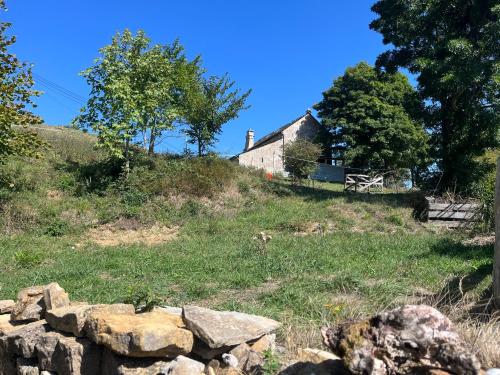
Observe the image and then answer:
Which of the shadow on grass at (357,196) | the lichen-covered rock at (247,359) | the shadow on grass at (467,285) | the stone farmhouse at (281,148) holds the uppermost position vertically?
the stone farmhouse at (281,148)

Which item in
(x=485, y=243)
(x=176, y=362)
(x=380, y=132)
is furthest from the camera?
(x=380, y=132)

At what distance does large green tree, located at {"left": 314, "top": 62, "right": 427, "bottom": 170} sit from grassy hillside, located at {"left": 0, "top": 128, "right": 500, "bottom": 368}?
15604 mm

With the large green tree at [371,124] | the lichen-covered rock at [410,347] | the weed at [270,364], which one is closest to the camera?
the lichen-covered rock at [410,347]

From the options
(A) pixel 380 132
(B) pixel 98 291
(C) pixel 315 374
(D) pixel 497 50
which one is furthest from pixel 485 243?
(A) pixel 380 132

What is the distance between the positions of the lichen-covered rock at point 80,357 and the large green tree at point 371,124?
29485 mm

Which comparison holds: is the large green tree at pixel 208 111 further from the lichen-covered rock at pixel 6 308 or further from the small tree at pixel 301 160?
the lichen-covered rock at pixel 6 308

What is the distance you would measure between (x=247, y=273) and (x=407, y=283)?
2.55 metres

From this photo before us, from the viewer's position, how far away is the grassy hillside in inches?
241

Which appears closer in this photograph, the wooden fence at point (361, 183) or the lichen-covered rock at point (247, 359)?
the lichen-covered rock at point (247, 359)

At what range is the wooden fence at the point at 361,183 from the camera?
21.4 meters

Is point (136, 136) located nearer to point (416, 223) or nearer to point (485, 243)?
point (416, 223)

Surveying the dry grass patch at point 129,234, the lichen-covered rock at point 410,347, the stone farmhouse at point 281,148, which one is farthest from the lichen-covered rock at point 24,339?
the stone farmhouse at point 281,148

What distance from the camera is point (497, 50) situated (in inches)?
517

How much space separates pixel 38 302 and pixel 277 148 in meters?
34.4
